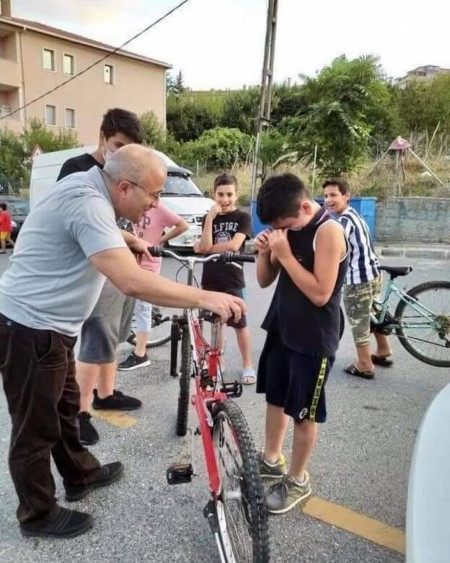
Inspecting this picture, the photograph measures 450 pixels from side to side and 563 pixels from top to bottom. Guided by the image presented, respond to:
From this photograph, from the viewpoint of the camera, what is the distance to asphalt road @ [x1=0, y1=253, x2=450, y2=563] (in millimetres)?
2188

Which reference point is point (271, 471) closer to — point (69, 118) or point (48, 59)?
point (69, 118)

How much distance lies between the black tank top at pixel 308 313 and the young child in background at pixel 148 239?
1.61 metres

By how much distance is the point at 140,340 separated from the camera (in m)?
4.39

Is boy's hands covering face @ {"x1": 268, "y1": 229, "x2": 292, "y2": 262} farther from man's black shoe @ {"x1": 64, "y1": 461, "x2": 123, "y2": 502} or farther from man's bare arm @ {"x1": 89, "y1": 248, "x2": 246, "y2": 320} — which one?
man's black shoe @ {"x1": 64, "y1": 461, "x2": 123, "y2": 502}

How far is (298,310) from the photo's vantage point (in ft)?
7.43

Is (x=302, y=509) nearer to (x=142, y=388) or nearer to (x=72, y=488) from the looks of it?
(x=72, y=488)

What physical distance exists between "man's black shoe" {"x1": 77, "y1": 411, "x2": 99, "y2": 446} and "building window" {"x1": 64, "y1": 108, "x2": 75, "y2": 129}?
31.9 meters

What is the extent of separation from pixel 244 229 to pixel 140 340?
4.53 feet

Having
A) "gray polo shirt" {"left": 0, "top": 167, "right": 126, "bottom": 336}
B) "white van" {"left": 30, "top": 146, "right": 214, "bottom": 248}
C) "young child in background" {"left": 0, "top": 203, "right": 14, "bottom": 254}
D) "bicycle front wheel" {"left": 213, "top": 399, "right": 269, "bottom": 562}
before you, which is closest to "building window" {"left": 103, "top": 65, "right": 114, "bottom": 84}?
"young child in background" {"left": 0, "top": 203, "right": 14, "bottom": 254}

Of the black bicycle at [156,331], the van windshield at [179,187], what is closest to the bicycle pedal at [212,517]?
the black bicycle at [156,331]

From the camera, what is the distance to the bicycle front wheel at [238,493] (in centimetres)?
172

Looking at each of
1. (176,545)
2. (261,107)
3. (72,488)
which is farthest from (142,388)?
(261,107)

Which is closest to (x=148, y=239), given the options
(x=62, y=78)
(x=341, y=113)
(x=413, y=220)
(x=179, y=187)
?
(x=179, y=187)

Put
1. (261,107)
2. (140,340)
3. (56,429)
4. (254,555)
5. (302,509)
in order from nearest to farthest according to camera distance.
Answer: (254,555), (56,429), (302,509), (140,340), (261,107)
